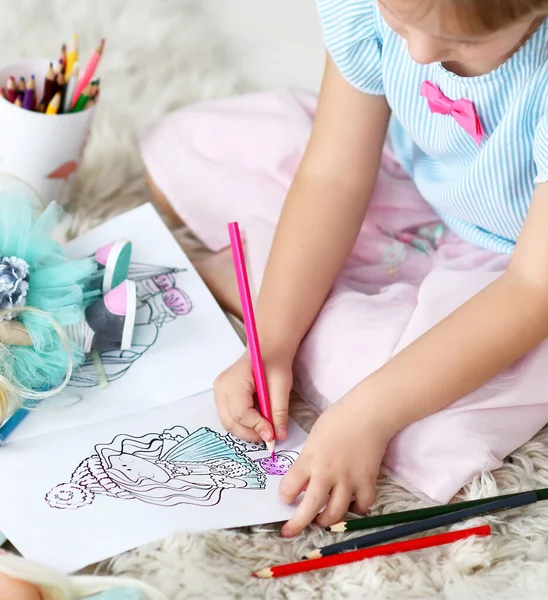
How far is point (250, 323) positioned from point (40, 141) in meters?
0.31

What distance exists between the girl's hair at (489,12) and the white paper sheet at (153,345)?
0.35 metres

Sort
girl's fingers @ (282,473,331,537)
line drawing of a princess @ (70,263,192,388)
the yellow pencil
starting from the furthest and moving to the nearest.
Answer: the yellow pencil
line drawing of a princess @ (70,263,192,388)
girl's fingers @ (282,473,331,537)

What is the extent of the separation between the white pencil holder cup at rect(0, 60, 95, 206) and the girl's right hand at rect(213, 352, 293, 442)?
0.89 feet

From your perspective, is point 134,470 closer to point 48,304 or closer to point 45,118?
point 48,304

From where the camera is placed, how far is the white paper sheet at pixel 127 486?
0.61 m

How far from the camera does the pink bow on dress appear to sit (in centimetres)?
70

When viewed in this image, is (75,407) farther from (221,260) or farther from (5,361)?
(221,260)

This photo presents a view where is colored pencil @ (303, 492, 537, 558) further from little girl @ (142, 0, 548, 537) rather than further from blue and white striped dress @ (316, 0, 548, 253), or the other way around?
blue and white striped dress @ (316, 0, 548, 253)

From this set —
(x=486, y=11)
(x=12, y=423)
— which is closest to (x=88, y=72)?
(x=12, y=423)

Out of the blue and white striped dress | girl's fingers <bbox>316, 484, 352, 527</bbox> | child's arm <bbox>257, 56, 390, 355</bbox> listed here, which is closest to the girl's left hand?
girl's fingers <bbox>316, 484, 352, 527</bbox>

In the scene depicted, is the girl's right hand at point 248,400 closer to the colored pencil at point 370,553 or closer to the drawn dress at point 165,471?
the drawn dress at point 165,471

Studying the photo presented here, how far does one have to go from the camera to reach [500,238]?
0.81 metres

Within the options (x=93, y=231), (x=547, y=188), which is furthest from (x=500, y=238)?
(x=93, y=231)

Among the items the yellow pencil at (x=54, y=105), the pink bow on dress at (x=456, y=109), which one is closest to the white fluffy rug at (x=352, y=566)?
the yellow pencil at (x=54, y=105)
